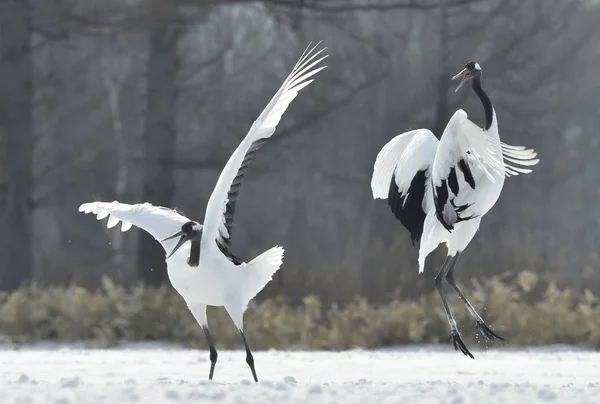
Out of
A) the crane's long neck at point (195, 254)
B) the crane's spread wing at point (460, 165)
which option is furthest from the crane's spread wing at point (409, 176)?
the crane's long neck at point (195, 254)

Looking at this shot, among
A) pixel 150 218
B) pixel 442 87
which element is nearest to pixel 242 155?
pixel 150 218

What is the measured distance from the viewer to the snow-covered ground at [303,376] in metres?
6.90

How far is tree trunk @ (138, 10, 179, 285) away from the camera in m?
17.2

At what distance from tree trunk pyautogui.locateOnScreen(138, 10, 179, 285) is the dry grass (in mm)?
3495

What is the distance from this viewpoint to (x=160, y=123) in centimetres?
1750

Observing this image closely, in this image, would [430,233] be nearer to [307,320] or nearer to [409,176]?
[409,176]

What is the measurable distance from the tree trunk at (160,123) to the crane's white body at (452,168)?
7125mm

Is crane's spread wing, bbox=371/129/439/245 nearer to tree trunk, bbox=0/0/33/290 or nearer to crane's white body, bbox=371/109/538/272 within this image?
crane's white body, bbox=371/109/538/272

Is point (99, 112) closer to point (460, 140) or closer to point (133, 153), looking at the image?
point (133, 153)

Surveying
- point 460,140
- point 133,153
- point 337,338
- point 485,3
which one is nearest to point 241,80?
point 133,153

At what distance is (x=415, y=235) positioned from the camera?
10.6m

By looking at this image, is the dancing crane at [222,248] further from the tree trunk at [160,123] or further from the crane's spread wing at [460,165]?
the tree trunk at [160,123]

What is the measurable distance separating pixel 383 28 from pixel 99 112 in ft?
17.1

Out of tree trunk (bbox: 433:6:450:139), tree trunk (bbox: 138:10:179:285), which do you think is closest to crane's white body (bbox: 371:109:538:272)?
tree trunk (bbox: 433:6:450:139)
